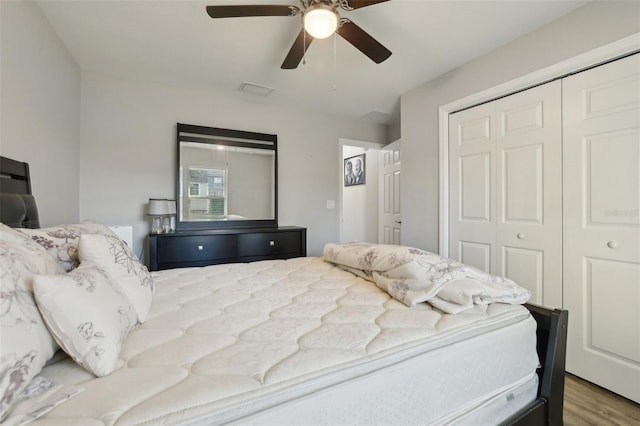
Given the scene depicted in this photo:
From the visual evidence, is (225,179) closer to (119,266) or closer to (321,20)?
(321,20)

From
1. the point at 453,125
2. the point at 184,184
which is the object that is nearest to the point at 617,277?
the point at 453,125

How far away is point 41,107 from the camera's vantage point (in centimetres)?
192

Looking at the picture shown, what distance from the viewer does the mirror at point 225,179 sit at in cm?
312

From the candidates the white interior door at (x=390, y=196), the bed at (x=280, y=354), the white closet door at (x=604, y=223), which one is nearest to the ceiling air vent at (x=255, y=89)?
the white interior door at (x=390, y=196)

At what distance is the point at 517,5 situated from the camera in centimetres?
189

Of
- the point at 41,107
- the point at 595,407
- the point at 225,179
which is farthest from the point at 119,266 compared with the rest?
the point at 595,407

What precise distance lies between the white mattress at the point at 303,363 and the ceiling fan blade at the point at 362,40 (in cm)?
153

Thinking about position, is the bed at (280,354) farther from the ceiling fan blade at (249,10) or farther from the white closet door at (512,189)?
the ceiling fan blade at (249,10)

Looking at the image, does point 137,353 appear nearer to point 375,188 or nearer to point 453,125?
point 453,125

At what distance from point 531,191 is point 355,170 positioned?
10.7ft

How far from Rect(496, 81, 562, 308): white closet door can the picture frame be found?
2.71 metres

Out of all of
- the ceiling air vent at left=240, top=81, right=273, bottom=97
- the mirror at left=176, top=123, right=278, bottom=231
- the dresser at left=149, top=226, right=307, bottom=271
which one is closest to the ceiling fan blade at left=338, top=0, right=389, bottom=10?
the ceiling air vent at left=240, top=81, right=273, bottom=97

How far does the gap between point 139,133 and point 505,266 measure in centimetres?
361

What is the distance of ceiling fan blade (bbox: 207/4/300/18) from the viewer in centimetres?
156
